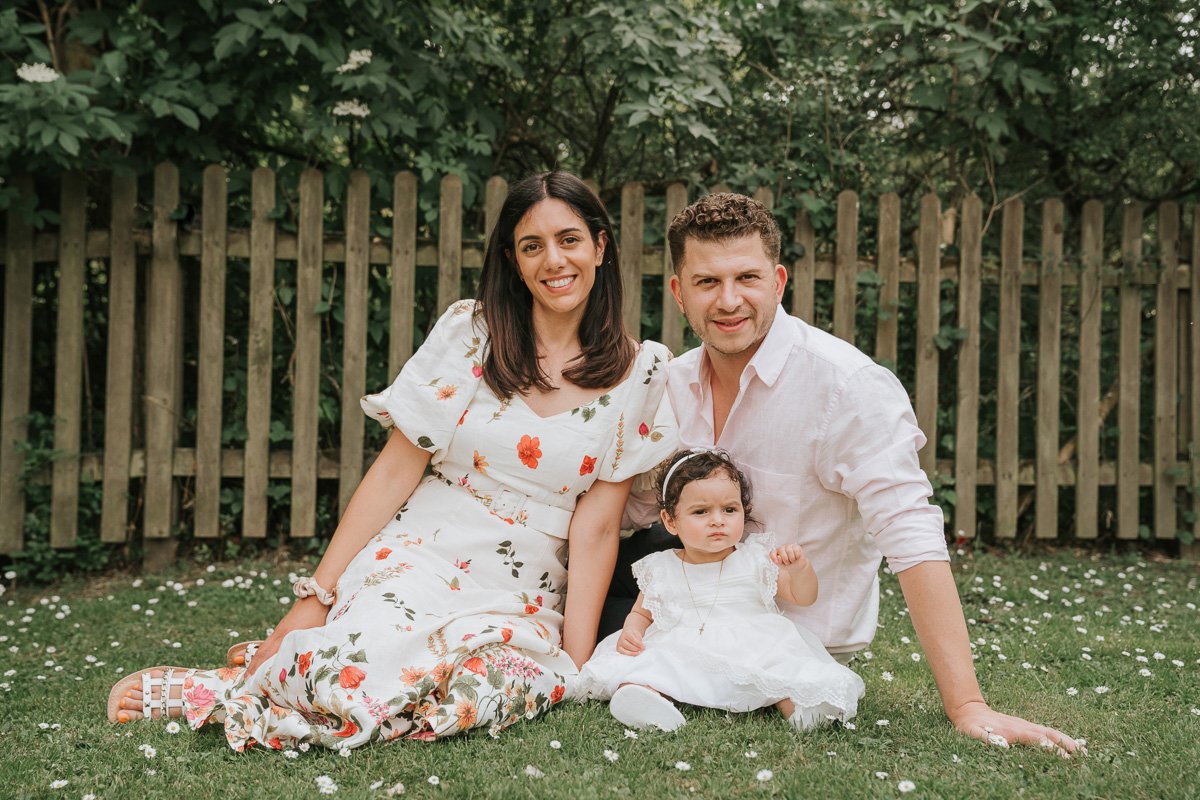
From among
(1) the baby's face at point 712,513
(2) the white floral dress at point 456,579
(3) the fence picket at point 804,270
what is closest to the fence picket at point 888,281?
(3) the fence picket at point 804,270

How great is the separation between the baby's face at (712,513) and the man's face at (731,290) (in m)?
0.35

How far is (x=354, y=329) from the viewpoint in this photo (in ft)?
14.6

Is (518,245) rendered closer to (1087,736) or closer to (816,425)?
(816,425)

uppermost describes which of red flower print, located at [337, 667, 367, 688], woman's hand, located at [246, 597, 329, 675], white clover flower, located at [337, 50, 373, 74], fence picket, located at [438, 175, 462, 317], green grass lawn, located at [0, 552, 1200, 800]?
white clover flower, located at [337, 50, 373, 74]

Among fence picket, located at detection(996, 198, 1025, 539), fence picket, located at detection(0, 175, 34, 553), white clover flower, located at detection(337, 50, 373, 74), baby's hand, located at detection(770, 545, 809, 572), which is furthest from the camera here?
fence picket, located at detection(996, 198, 1025, 539)

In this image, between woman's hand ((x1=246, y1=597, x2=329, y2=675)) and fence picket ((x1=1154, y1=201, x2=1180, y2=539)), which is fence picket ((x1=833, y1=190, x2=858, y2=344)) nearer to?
fence picket ((x1=1154, y1=201, x2=1180, y2=539))

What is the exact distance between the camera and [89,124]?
382cm

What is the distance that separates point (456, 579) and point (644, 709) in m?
0.64

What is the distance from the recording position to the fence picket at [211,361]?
14.4 feet

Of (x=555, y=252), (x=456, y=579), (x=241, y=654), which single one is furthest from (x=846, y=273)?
(x=241, y=654)

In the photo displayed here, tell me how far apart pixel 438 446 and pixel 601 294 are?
25.7 inches

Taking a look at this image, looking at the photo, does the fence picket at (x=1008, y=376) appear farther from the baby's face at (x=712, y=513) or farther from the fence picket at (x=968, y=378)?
the baby's face at (x=712, y=513)

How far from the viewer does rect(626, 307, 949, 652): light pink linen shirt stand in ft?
7.61

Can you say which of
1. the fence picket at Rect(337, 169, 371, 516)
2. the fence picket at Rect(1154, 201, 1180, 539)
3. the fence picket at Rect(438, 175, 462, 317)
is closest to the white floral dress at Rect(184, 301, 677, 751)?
the fence picket at Rect(438, 175, 462, 317)
